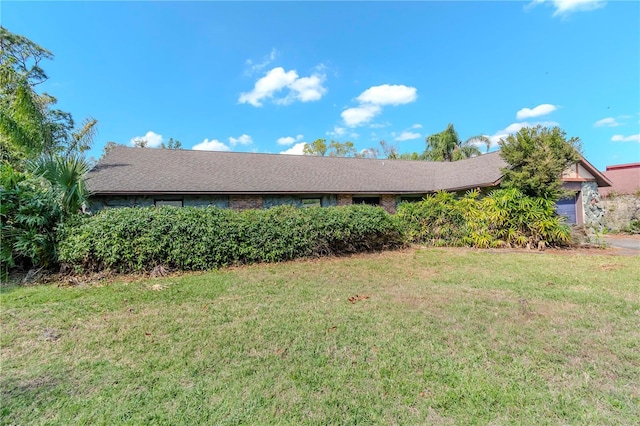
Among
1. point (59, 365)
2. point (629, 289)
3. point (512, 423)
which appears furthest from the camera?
point (629, 289)

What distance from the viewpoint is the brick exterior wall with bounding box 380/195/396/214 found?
14.8m

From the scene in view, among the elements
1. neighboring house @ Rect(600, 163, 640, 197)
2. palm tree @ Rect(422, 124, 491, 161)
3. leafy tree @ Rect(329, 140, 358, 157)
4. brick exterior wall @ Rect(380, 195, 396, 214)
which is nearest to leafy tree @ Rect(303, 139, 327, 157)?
leafy tree @ Rect(329, 140, 358, 157)

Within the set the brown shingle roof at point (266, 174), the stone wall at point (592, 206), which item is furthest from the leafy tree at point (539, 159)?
the stone wall at point (592, 206)

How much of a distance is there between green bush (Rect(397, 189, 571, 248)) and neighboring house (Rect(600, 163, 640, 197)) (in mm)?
12194

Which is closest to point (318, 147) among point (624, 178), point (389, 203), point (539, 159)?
point (389, 203)

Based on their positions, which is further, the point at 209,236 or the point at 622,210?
the point at 622,210

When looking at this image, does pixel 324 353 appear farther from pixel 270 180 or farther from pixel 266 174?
pixel 266 174

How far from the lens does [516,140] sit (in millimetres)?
11398

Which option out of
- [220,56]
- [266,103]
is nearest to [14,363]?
[220,56]

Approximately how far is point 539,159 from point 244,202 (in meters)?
11.6

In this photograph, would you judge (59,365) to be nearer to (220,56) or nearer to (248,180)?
(248,180)

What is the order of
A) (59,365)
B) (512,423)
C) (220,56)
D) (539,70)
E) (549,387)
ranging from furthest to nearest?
(220,56), (539,70), (59,365), (549,387), (512,423)

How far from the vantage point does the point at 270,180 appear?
1324 centimetres

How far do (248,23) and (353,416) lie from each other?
1303 centimetres
